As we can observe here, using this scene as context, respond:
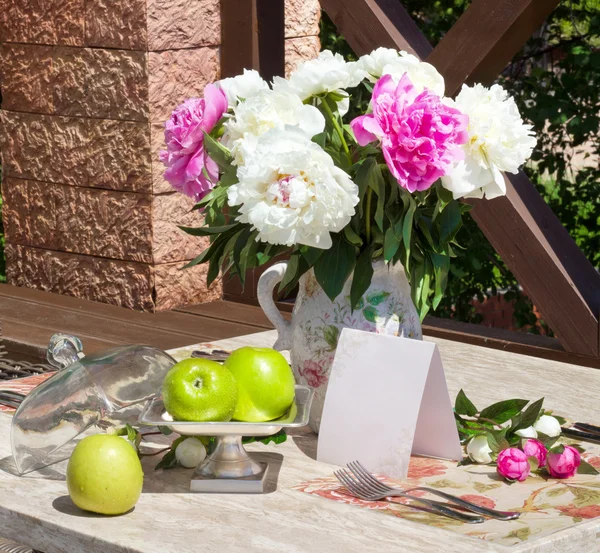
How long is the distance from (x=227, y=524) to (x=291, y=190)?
385mm

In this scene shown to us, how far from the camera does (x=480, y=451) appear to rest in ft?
4.91

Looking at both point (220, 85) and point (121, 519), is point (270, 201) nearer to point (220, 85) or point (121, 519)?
point (220, 85)

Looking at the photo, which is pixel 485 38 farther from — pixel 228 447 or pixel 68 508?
pixel 68 508

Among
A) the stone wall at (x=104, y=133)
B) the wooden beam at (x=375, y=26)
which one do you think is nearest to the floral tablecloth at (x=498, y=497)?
the wooden beam at (x=375, y=26)

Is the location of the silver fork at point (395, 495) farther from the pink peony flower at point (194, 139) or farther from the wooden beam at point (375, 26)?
the wooden beam at point (375, 26)

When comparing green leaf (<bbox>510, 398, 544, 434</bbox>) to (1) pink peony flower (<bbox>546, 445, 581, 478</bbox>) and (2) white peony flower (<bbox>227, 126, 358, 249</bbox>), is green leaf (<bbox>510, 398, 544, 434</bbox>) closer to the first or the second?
(1) pink peony flower (<bbox>546, 445, 581, 478</bbox>)

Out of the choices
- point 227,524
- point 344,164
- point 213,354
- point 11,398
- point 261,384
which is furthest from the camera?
point 213,354

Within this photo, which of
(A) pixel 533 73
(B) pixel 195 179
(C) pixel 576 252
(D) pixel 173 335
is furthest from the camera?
(A) pixel 533 73

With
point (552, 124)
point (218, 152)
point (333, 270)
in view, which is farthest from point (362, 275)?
point (552, 124)

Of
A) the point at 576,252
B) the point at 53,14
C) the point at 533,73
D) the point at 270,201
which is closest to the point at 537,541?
the point at 270,201

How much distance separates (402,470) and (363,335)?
174mm

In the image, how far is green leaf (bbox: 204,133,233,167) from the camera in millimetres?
1525

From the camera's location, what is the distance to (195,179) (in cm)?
157

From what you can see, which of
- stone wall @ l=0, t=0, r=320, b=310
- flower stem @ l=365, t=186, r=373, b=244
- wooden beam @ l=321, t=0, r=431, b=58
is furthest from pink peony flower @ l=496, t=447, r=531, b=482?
stone wall @ l=0, t=0, r=320, b=310
